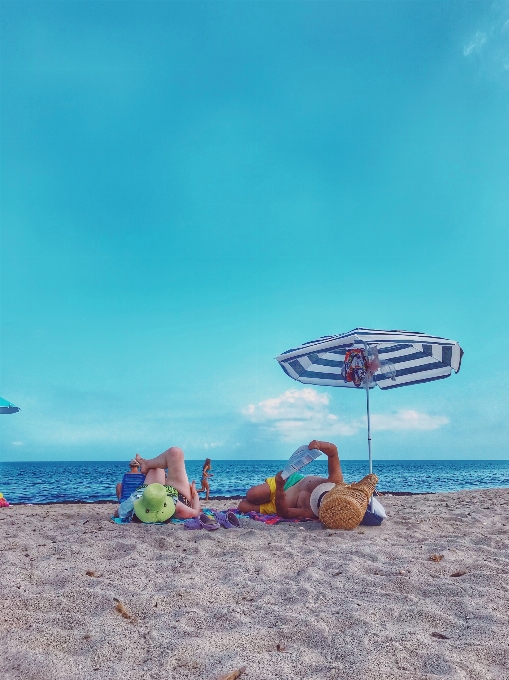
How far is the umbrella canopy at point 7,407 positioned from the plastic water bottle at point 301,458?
22.4ft

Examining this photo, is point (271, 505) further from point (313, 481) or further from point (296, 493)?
point (313, 481)

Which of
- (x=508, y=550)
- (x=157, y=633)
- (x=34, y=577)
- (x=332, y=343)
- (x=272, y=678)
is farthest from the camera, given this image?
(x=332, y=343)

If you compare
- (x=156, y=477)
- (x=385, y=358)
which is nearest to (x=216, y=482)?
(x=385, y=358)

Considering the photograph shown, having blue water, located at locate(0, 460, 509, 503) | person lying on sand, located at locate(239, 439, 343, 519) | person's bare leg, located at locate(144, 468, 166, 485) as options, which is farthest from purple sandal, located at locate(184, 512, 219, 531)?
blue water, located at locate(0, 460, 509, 503)

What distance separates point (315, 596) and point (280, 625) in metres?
0.54

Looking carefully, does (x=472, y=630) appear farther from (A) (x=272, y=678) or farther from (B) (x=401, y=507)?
(B) (x=401, y=507)

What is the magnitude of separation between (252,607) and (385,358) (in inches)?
220

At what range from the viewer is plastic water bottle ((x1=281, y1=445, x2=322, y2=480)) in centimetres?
540

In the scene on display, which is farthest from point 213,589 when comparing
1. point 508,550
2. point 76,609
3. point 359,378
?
point 359,378

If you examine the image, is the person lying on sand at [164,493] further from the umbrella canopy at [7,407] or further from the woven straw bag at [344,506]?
the umbrella canopy at [7,407]

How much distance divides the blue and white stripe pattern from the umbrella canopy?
19.3 feet

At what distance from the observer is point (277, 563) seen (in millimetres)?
3836

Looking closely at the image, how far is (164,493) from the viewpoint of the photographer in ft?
18.6

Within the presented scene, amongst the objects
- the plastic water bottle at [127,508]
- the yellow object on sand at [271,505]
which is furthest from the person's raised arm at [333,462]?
the plastic water bottle at [127,508]
